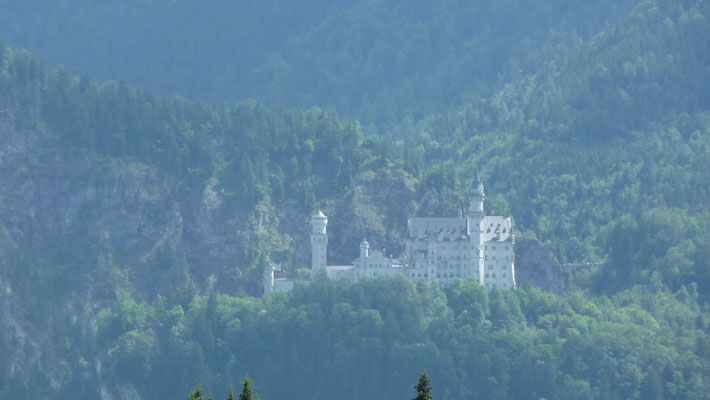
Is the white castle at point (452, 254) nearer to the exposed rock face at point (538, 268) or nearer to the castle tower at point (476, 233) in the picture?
the castle tower at point (476, 233)

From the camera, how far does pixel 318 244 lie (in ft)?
568

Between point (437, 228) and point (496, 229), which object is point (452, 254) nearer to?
point (437, 228)

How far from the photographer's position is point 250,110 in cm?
19525

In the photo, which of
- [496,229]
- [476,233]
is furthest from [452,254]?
[496,229]

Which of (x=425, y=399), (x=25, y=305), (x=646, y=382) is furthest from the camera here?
(x=25, y=305)

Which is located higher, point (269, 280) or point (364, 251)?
point (364, 251)

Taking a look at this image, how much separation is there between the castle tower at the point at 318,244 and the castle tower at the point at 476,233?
1003 centimetres

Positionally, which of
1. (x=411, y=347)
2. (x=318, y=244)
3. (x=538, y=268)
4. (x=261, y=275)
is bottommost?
(x=411, y=347)

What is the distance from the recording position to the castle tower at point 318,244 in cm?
Result: 17212

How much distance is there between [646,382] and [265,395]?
2445 centimetres

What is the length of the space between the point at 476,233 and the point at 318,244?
37.5 feet

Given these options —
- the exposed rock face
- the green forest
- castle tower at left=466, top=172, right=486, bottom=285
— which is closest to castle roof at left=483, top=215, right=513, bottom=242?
castle tower at left=466, top=172, right=486, bottom=285

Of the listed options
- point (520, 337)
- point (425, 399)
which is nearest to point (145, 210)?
point (520, 337)

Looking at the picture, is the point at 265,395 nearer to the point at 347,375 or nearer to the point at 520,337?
the point at 347,375
